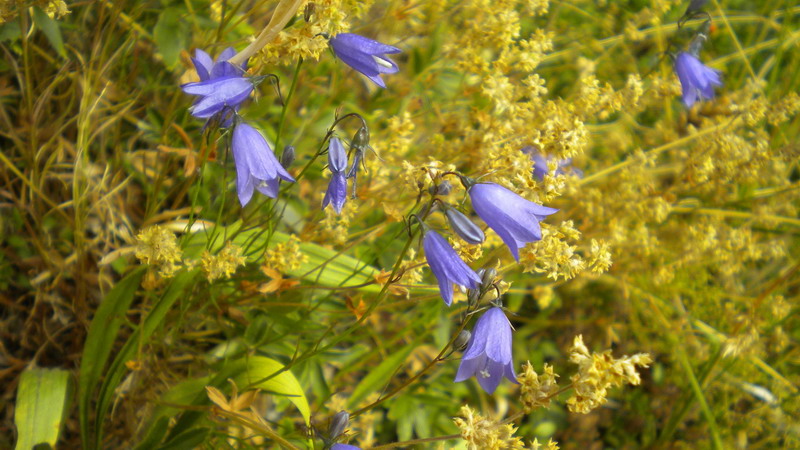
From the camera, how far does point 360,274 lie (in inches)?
82.7

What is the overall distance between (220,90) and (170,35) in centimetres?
89

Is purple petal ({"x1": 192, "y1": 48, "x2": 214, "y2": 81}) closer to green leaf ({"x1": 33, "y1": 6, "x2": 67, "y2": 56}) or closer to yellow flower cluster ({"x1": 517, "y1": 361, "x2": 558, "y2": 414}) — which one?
green leaf ({"x1": 33, "y1": 6, "x2": 67, "y2": 56})

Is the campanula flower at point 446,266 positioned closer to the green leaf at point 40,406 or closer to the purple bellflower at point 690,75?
the green leaf at point 40,406

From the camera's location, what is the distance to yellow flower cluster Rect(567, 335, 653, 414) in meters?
1.27

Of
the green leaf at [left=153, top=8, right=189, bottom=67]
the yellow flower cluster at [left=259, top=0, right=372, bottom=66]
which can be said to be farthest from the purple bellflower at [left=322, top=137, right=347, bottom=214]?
the green leaf at [left=153, top=8, right=189, bottom=67]

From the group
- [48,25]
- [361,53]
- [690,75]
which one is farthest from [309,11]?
[690,75]

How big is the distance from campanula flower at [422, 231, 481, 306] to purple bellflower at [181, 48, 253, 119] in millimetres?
521

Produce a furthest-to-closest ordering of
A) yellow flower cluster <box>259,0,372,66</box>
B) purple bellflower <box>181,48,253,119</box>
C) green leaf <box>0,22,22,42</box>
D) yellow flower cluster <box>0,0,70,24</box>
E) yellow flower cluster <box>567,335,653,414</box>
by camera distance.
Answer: green leaf <box>0,22,22,42</box> < yellow flower cluster <box>0,0,70,24</box> < yellow flower cluster <box>259,0,372,66</box> < purple bellflower <box>181,48,253,119</box> < yellow flower cluster <box>567,335,653,414</box>

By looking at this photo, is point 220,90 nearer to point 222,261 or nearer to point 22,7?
point 222,261

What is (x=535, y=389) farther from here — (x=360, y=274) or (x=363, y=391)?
(x=363, y=391)

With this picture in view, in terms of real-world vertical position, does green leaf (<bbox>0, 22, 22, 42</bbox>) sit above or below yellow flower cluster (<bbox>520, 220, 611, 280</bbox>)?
above

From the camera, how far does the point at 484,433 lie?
138 cm

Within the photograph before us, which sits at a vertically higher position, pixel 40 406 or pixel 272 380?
pixel 272 380

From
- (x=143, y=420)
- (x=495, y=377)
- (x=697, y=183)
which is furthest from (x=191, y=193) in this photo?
(x=697, y=183)
